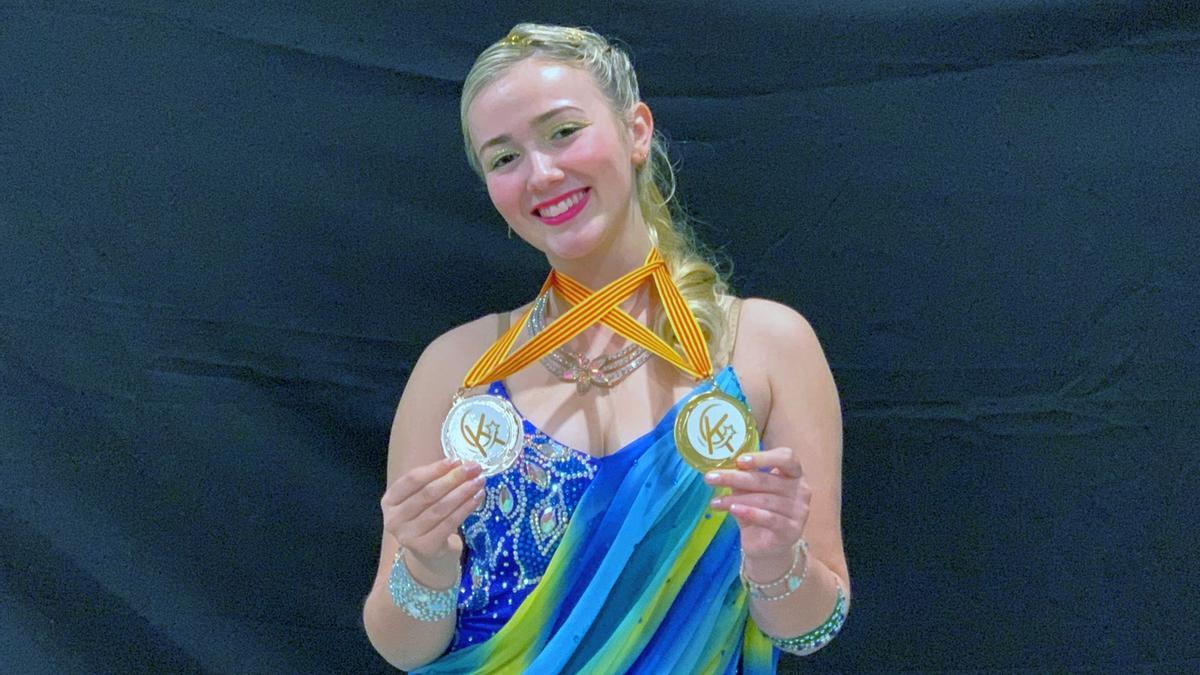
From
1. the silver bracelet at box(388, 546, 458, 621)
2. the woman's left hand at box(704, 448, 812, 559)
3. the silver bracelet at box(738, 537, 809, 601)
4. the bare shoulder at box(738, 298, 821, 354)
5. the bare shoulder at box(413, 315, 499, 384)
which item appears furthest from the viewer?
the bare shoulder at box(413, 315, 499, 384)

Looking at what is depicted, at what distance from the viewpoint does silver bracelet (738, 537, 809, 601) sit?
1.63 meters

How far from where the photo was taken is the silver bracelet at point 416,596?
1.74m

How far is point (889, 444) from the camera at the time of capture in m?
2.32

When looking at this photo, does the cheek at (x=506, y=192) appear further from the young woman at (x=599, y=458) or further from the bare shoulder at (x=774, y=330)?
the bare shoulder at (x=774, y=330)

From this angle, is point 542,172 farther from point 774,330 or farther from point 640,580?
point 640,580

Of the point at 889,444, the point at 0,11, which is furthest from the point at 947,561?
the point at 0,11

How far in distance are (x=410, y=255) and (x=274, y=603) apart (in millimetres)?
706

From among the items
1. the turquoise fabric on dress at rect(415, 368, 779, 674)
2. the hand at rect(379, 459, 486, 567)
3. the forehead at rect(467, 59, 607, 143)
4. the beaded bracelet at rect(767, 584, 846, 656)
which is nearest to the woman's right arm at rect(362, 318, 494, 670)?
the hand at rect(379, 459, 486, 567)

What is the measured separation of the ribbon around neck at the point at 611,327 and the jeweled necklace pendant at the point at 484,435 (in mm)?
152

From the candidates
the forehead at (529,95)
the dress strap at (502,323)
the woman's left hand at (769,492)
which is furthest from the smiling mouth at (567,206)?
the woman's left hand at (769,492)

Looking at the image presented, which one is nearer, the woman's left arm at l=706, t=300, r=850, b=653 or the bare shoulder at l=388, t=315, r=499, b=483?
the woman's left arm at l=706, t=300, r=850, b=653

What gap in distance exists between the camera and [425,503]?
160 centimetres

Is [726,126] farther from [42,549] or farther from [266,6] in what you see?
[42,549]

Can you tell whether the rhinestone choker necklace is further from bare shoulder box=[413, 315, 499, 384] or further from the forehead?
the forehead
